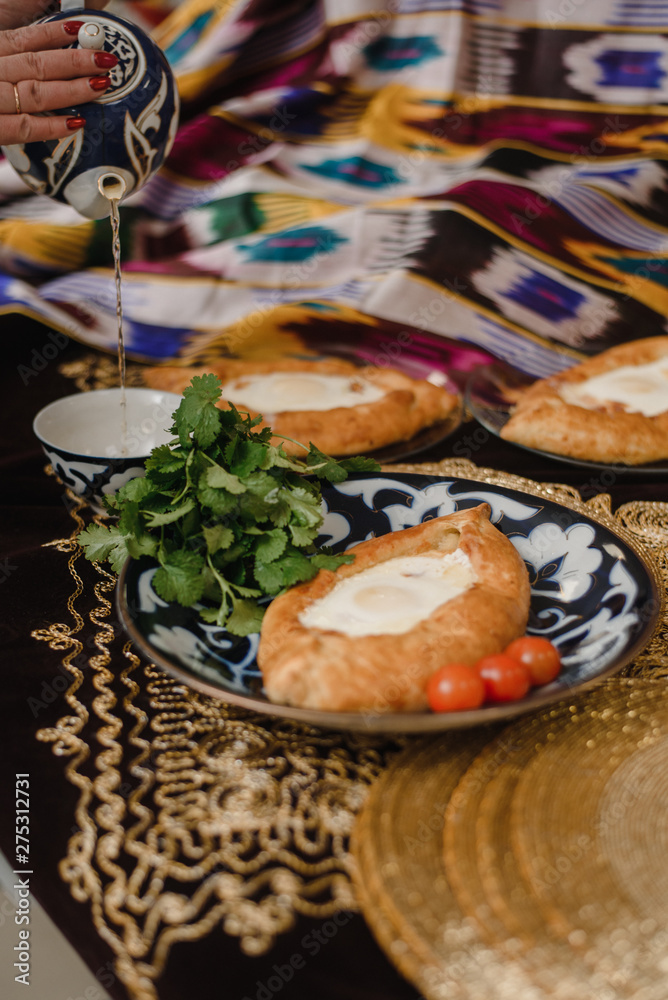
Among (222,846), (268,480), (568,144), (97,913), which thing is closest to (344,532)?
(268,480)

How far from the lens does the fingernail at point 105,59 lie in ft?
7.34

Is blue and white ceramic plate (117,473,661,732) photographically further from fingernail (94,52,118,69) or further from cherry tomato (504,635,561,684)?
fingernail (94,52,118,69)

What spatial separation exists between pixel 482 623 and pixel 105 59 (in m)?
1.64

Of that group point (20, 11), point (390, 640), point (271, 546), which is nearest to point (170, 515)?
point (271, 546)

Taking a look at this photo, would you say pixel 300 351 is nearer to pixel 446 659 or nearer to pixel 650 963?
pixel 446 659

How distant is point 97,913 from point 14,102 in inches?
73.8

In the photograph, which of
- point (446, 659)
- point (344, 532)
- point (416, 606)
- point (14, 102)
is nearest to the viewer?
point (446, 659)

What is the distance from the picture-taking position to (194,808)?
142 cm

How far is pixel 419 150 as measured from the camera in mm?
4070

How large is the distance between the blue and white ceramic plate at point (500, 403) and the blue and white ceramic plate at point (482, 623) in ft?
1.83

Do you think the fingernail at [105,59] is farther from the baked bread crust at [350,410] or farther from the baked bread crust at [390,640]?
the baked bread crust at [390,640]

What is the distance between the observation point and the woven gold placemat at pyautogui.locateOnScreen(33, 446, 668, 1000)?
1.26 metres

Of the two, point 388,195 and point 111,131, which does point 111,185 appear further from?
point 388,195

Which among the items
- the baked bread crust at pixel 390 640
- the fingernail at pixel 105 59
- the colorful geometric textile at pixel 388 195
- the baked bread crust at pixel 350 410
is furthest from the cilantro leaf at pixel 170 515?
the colorful geometric textile at pixel 388 195
